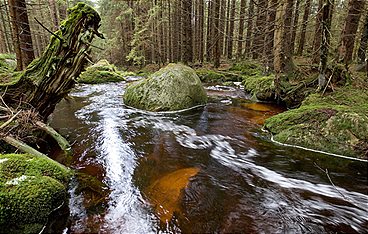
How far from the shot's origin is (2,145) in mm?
3955

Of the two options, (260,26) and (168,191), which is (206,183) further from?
(260,26)

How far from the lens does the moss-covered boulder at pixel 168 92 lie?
7.89m

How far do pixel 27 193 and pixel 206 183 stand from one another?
2.30 meters

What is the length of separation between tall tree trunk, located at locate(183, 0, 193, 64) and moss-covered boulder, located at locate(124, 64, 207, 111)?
29.2ft

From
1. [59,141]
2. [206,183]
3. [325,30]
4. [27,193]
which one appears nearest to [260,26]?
[325,30]

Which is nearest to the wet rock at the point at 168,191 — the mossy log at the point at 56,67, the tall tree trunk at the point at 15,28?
the mossy log at the point at 56,67

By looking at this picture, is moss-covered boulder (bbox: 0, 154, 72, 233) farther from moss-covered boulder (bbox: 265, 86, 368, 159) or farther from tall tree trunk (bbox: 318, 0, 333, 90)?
tall tree trunk (bbox: 318, 0, 333, 90)

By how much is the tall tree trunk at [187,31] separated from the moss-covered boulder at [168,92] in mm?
8888

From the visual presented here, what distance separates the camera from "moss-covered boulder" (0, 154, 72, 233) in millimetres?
2346

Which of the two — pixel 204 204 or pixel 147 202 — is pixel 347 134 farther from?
pixel 147 202

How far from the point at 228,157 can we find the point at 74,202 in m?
2.74

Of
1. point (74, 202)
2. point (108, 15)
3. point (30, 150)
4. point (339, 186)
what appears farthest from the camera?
point (108, 15)

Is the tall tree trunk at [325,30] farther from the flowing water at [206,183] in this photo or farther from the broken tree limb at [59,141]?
the broken tree limb at [59,141]

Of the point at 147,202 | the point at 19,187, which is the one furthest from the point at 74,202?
the point at 147,202
